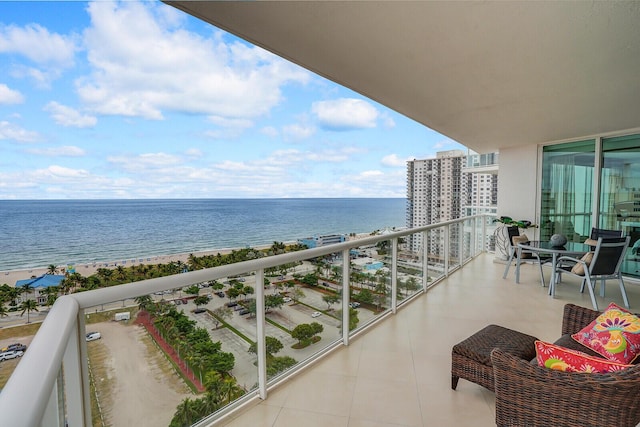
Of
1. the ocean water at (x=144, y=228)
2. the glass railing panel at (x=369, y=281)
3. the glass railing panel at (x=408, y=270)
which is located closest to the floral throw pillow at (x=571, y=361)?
the glass railing panel at (x=369, y=281)

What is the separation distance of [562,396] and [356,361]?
5.46ft

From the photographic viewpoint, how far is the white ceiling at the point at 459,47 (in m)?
1.92

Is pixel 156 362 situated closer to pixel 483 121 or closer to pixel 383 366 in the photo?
pixel 383 366

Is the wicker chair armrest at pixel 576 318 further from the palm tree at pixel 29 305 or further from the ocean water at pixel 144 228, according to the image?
the ocean water at pixel 144 228

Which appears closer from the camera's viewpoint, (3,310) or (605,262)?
(3,310)

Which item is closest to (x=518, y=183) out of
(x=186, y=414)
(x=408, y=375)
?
(x=408, y=375)

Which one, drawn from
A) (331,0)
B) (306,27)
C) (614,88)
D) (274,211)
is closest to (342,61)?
(306,27)

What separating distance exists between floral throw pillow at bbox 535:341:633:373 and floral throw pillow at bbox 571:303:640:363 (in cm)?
51

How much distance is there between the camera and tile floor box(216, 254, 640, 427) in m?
2.06

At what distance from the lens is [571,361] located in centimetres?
142

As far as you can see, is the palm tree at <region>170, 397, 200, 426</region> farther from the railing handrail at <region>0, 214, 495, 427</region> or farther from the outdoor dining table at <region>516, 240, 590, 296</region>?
the outdoor dining table at <region>516, 240, 590, 296</region>

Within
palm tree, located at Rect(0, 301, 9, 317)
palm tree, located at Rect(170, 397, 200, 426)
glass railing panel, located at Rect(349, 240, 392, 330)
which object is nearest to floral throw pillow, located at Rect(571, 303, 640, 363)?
glass railing panel, located at Rect(349, 240, 392, 330)

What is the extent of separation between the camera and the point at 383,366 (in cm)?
269

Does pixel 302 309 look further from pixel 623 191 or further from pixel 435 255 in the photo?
pixel 623 191
